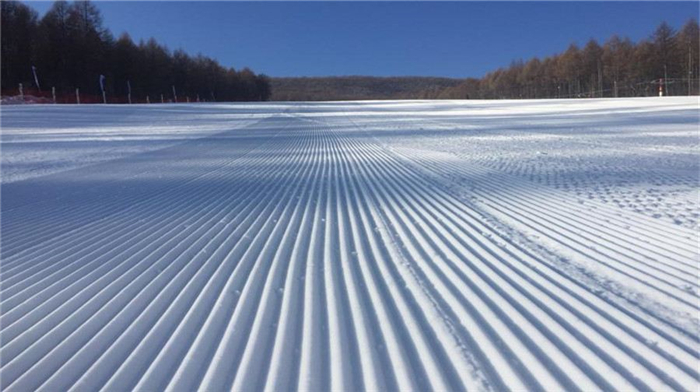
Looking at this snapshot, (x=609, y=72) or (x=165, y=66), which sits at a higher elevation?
(x=165, y=66)

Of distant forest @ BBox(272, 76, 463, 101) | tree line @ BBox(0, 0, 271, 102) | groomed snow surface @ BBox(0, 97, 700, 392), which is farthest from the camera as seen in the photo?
distant forest @ BBox(272, 76, 463, 101)

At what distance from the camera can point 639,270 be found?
161 inches

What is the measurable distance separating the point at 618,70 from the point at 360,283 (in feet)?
258

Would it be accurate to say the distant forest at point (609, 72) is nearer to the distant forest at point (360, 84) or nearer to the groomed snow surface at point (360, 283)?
the distant forest at point (360, 84)

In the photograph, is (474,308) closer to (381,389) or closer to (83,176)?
(381,389)

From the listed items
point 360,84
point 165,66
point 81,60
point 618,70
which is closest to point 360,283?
point 81,60

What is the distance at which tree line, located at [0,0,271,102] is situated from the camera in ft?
189

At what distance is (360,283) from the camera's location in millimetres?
4098

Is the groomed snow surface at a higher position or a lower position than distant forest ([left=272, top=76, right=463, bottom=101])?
lower

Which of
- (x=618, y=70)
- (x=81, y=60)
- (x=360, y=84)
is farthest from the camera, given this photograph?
(x=360, y=84)

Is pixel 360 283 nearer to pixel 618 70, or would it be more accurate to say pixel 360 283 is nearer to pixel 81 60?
pixel 81 60

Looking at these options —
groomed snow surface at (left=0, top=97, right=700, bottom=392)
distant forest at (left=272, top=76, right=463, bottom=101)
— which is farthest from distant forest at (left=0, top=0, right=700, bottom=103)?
distant forest at (left=272, top=76, right=463, bottom=101)

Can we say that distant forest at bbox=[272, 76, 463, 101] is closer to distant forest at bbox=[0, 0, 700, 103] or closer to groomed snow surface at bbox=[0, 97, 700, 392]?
distant forest at bbox=[0, 0, 700, 103]

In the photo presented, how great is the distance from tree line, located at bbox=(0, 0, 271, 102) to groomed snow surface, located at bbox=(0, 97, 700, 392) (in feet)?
185
